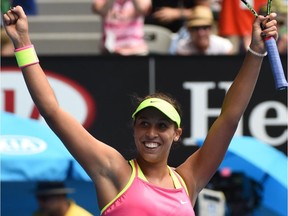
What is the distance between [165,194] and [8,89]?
17.0 feet

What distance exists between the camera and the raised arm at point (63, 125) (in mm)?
3963

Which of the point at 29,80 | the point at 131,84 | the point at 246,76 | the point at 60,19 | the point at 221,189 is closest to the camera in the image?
the point at 29,80

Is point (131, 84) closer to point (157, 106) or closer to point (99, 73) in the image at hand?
point (99, 73)

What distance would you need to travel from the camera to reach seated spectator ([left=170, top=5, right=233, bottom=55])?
984cm

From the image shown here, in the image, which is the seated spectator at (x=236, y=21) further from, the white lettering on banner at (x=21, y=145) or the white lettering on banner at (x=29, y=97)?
the white lettering on banner at (x=21, y=145)

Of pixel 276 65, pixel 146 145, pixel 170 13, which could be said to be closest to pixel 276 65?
pixel 276 65

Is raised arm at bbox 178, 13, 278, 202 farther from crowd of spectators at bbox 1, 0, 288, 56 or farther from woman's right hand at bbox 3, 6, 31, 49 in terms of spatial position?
crowd of spectators at bbox 1, 0, 288, 56

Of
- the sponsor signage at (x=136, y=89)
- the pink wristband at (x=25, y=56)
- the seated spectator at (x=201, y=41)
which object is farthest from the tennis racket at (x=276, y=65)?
the seated spectator at (x=201, y=41)

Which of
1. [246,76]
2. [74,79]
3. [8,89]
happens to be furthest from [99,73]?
[246,76]

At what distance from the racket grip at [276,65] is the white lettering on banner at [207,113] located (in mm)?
5033

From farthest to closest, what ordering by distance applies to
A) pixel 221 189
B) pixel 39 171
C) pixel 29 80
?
pixel 221 189 < pixel 39 171 < pixel 29 80

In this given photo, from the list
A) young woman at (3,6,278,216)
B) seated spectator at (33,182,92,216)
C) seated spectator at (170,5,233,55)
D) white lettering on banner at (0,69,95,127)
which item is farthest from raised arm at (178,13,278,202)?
seated spectator at (170,5,233,55)

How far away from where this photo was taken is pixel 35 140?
7.67 meters

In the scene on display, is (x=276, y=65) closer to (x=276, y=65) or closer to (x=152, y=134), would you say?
(x=276, y=65)
